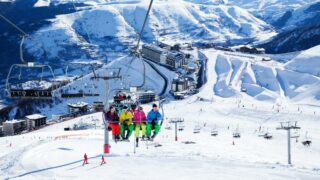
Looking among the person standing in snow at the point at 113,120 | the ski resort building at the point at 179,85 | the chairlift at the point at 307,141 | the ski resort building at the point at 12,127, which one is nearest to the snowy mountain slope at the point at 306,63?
the ski resort building at the point at 179,85

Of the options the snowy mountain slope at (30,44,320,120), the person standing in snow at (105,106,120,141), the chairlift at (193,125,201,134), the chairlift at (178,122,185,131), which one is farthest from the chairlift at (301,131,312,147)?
the snowy mountain slope at (30,44,320,120)

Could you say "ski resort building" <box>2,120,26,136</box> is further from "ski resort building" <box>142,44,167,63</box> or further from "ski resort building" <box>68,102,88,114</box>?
"ski resort building" <box>142,44,167,63</box>

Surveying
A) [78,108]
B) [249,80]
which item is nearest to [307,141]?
[78,108]

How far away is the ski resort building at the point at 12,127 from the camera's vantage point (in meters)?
70.6

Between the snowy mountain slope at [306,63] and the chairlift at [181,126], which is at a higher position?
the snowy mountain slope at [306,63]

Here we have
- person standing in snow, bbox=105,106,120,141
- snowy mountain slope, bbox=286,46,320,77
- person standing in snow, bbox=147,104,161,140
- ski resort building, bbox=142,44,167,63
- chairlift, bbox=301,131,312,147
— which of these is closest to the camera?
person standing in snow, bbox=147,104,161,140

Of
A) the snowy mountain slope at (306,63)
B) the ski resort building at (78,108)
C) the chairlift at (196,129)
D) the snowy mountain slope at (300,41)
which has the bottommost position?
the chairlift at (196,129)

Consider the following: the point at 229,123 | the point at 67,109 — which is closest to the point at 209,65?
the point at 67,109

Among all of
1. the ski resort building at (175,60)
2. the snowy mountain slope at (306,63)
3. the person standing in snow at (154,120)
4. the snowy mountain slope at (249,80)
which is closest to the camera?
the person standing in snow at (154,120)

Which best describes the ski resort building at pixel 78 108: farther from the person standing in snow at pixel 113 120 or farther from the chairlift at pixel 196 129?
the person standing in snow at pixel 113 120

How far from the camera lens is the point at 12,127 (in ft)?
233

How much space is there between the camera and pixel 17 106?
104 metres

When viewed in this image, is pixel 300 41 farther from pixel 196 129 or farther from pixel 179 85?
pixel 196 129

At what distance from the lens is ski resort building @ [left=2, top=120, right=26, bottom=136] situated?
232ft
